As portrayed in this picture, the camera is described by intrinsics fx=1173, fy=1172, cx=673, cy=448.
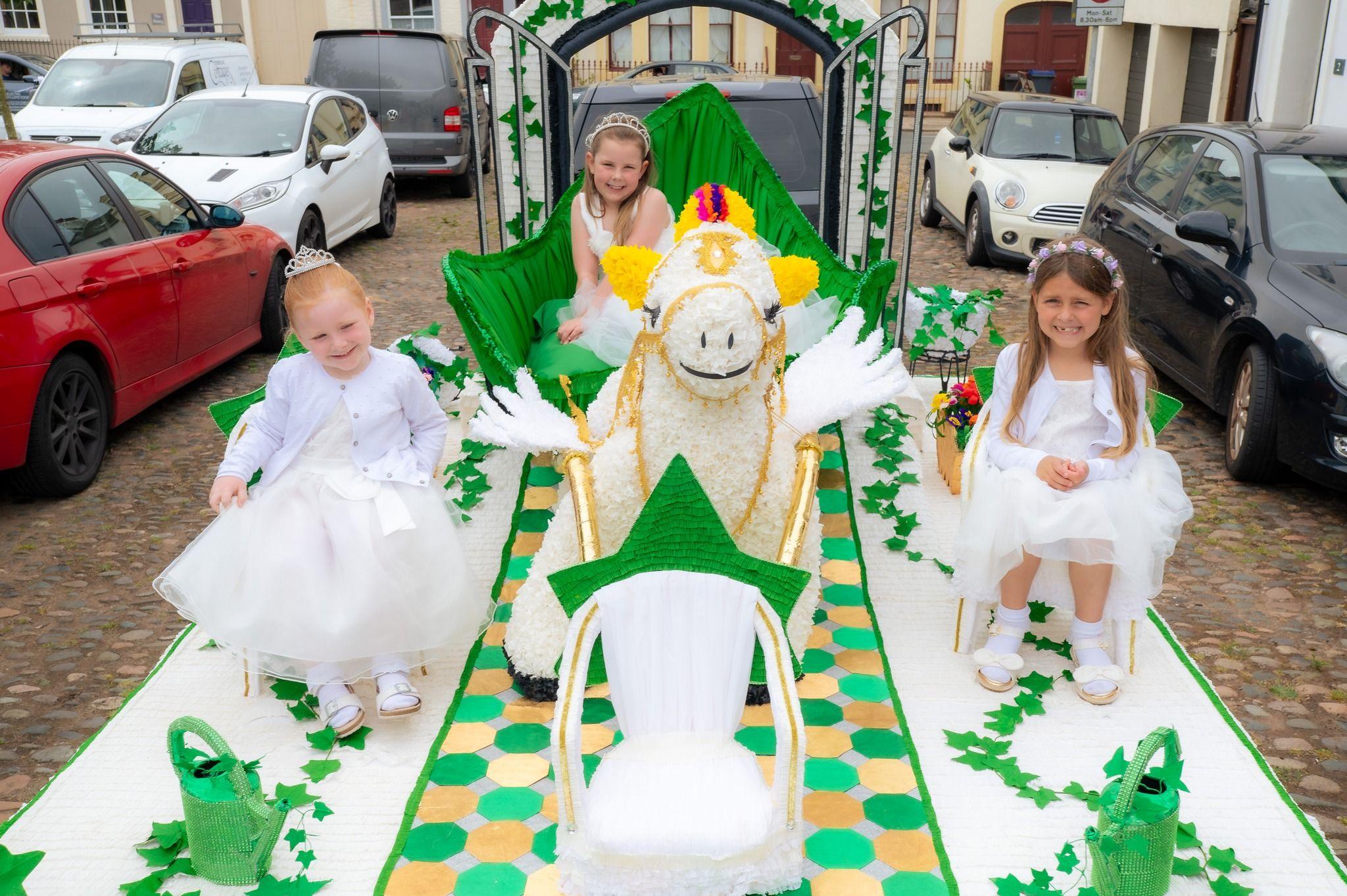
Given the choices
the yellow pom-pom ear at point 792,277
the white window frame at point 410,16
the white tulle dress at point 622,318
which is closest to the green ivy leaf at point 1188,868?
the yellow pom-pom ear at point 792,277

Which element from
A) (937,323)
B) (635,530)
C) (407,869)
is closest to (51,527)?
(407,869)

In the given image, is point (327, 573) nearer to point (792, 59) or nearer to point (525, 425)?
point (525, 425)

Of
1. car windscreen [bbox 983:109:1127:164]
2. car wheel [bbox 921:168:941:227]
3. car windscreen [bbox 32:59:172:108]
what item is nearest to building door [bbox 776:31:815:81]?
car wheel [bbox 921:168:941:227]

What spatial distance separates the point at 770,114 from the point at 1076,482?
4.40m

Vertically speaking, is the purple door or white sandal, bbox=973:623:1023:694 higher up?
the purple door

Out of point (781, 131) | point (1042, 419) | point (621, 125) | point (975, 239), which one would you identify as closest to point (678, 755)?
point (1042, 419)

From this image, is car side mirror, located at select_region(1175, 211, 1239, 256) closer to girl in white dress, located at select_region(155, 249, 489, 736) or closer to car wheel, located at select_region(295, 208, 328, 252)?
girl in white dress, located at select_region(155, 249, 489, 736)

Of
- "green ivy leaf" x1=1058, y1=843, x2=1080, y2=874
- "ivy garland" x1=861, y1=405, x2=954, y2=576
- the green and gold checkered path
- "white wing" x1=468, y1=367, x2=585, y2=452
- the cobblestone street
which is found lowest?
the cobblestone street

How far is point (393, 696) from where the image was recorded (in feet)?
11.2

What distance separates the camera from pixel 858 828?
3.01 m

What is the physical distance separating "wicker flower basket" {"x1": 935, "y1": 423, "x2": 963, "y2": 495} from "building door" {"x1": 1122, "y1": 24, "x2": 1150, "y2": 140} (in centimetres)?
1299

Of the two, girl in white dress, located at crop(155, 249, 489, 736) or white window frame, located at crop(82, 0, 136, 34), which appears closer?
girl in white dress, located at crop(155, 249, 489, 736)

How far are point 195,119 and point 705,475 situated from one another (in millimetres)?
7680

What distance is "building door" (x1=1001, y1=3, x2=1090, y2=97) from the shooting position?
23047 millimetres
